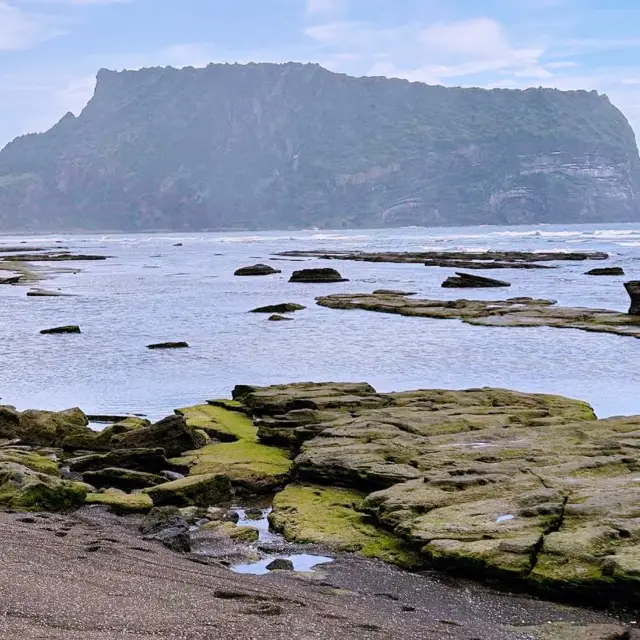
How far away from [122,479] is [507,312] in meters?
31.8

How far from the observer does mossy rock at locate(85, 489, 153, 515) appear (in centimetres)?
1372

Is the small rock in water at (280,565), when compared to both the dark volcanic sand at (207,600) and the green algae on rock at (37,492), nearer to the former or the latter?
the dark volcanic sand at (207,600)

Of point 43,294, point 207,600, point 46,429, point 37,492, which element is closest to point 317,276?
point 43,294

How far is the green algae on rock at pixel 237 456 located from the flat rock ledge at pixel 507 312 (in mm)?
21651

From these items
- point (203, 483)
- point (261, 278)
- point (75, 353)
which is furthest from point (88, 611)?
point (261, 278)

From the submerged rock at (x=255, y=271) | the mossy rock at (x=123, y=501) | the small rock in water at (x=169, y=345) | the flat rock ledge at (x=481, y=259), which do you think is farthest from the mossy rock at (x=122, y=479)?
the flat rock ledge at (x=481, y=259)

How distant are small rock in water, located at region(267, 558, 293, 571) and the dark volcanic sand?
1.29 feet

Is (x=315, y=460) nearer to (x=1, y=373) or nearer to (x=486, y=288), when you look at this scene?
(x=1, y=373)

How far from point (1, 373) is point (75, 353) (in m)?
4.39

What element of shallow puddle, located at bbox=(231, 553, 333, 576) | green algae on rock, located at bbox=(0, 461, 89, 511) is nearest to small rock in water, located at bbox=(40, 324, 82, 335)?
green algae on rock, located at bbox=(0, 461, 89, 511)

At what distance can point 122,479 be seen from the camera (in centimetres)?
1534

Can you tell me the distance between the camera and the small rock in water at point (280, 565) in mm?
11266

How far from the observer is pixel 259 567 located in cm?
1137

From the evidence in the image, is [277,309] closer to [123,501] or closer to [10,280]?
[10,280]
